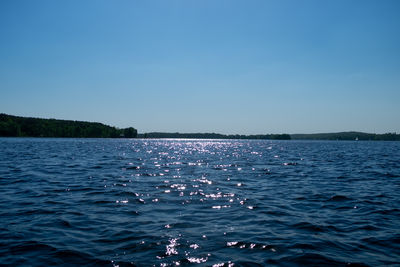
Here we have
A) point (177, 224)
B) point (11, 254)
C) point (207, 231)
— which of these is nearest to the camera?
point (11, 254)

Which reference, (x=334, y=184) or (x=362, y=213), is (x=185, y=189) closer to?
(x=362, y=213)

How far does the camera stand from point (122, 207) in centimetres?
1388

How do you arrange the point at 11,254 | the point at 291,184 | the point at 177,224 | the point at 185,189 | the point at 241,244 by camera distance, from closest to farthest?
the point at 11,254 < the point at 241,244 < the point at 177,224 < the point at 185,189 < the point at 291,184

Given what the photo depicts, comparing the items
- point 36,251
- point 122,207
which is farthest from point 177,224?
point 36,251

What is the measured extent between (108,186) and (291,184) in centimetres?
1369

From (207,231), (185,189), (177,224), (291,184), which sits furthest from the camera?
(291,184)

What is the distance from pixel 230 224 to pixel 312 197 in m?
7.91

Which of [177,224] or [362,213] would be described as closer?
[177,224]

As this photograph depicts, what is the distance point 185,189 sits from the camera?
19.0 meters

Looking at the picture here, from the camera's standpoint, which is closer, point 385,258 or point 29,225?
point 385,258

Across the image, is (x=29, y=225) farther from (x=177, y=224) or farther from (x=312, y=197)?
(x=312, y=197)

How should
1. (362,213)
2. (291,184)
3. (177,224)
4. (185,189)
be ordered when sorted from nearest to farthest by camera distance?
(177,224) < (362,213) < (185,189) < (291,184)

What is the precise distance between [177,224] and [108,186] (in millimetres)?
10274

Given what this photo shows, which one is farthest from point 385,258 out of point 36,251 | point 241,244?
point 36,251
